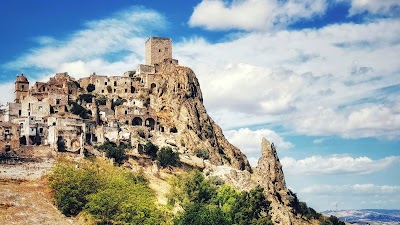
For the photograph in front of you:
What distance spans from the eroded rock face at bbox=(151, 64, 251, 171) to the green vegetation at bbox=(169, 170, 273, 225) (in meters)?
22.3

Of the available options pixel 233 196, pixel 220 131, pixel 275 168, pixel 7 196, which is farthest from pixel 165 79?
pixel 7 196

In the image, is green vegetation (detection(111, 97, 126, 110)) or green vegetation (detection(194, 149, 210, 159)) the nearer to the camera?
green vegetation (detection(194, 149, 210, 159))

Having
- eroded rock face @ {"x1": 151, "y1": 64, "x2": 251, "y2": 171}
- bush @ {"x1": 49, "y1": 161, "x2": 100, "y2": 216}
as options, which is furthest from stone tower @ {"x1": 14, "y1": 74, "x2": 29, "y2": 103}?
bush @ {"x1": 49, "y1": 161, "x2": 100, "y2": 216}

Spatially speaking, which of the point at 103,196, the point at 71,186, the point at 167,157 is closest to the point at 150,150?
the point at 167,157

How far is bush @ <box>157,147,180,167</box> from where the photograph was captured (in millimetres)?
116938

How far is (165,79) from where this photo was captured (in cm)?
14912

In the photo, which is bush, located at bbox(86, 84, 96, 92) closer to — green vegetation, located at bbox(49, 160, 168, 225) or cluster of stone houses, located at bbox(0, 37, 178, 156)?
cluster of stone houses, located at bbox(0, 37, 178, 156)

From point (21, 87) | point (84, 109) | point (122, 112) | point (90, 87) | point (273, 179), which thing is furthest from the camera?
point (90, 87)

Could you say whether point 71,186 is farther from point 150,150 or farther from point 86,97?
point 86,97

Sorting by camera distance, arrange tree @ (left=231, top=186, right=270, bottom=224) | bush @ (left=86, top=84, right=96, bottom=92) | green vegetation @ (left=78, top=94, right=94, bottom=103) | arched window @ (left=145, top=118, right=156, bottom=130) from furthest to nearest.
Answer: bush @ (left=86, top=84, right=96, bottom=92) → green vegetation @ (left=78, top=94, right=94, bottom=103) → arched window @ (left=145, top=118, right=156, bottom=130) → tree @ (left=231, top=186, right=270, bottom=224)

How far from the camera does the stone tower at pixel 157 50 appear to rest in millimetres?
162375

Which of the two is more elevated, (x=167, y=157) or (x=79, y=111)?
(x=79, y=111)

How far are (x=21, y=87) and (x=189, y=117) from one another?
4068cm

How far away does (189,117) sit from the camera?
454ft
